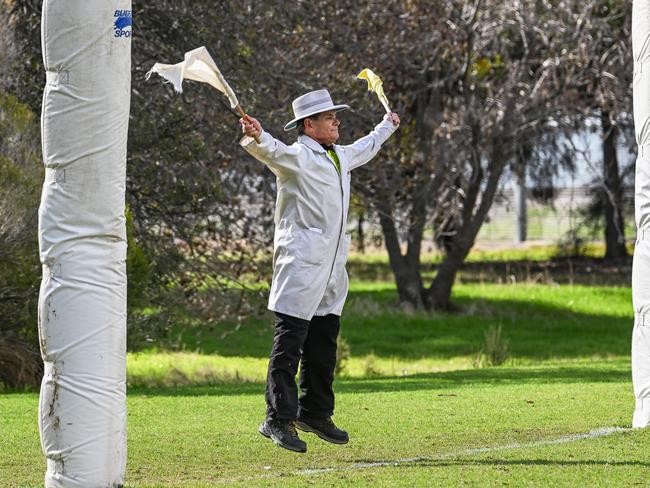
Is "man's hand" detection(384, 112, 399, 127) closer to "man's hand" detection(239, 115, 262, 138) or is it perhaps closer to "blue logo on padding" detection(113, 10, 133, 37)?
"man's hand" detection(239, 115, 262, 138)

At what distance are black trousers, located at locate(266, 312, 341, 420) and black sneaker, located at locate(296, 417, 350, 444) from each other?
0.16 feet

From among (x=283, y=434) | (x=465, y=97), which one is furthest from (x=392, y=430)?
(x=465, y=97)

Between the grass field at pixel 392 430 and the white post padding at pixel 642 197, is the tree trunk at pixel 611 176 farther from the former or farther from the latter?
the white post padding at pixel 642 197

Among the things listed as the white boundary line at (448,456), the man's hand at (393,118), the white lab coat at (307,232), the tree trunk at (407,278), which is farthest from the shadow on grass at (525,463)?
the tree trunk at (407,278)

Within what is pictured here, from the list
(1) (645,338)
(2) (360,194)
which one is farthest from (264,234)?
(1) (645,338)

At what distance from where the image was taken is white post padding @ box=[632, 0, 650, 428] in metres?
9.49

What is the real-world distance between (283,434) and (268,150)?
1696mm

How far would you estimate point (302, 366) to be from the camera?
8.75 metres

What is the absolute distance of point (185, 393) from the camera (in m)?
12.8

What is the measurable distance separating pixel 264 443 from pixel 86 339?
230cm

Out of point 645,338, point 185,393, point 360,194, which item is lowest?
point 185,393

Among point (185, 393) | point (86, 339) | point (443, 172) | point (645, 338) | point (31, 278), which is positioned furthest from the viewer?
point (443, 172)

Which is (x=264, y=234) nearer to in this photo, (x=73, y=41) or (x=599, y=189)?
(x=73, y=41)

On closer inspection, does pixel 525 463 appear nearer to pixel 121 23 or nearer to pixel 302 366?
pixel 302 366
